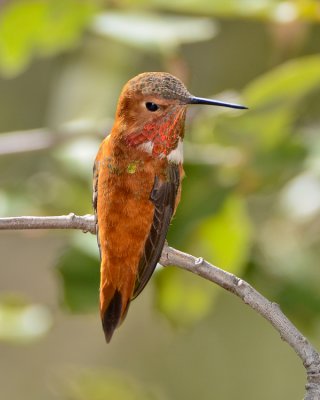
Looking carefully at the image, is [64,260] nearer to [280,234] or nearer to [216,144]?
[216,144]

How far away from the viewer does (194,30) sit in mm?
3229

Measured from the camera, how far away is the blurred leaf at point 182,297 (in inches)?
129

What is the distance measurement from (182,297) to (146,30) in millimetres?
782

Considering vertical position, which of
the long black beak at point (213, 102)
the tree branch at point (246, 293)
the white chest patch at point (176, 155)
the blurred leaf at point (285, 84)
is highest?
the blurred leaf at point (285, 84)

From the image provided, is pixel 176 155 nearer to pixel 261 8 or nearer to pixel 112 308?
pixel 112 308

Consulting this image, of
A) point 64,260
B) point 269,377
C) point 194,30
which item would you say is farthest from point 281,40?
point 269,377

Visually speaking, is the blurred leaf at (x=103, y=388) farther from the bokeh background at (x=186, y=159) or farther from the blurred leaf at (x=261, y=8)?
the blurred leaf at (x=261, y=8)

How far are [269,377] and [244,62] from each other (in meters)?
1.73

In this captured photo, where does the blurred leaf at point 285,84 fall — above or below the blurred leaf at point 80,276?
above


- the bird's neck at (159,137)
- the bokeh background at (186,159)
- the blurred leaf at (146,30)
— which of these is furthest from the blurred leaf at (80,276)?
the bird's neck at (159,137)

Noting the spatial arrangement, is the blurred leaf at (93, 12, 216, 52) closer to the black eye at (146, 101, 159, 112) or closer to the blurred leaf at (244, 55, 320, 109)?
the blurred leaf at (244, 55, 320, 109)

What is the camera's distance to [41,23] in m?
3.15

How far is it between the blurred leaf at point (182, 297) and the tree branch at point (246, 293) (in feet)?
3.40

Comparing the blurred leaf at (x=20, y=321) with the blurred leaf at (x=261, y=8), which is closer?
the blurred leaf at (x=261, y=8)
